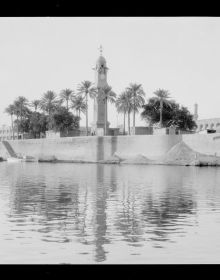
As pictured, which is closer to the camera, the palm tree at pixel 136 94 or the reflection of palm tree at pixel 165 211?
the reflection of palm tree at pixel 165 211

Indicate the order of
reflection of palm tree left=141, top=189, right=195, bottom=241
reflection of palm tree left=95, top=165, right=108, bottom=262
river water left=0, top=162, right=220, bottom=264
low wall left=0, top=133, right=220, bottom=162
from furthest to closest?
1. low wall left=0, top=133, right=220, bottom=162
2. reflection of palm tree left=141, top=189, right=195, bottom=241
3. reflection of palm tree left=95, top=165, right=108, bottom=262
4. river water left=0, top=162, right=220, bottom=264

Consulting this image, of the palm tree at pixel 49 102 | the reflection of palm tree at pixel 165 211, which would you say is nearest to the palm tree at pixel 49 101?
the palm tree at pixel 49 102

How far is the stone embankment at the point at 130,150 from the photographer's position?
5962cm

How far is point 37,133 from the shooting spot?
101938mm

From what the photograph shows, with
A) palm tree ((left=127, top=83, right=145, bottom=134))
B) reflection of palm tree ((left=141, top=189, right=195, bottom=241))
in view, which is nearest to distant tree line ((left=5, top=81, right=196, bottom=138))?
palm tree ((left=127, top=83, right=145, bottom=134))

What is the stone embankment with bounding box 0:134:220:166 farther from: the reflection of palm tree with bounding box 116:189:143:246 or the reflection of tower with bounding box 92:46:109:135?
the reflection of palm tree with bounding box 116:189:143:246

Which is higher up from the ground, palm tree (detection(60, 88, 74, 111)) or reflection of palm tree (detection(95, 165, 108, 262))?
palm tree (detection(60, 88, 74, 111))

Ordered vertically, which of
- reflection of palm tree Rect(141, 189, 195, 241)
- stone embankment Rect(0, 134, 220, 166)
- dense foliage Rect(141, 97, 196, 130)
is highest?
dense foliage Rect(141, 97, 196, 130)

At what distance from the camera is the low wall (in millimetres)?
59938

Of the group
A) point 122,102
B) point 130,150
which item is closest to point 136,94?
point 122,102

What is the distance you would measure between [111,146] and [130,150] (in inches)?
143

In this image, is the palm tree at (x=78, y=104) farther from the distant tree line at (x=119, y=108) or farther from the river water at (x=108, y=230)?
the river water at (x=108, y=230)

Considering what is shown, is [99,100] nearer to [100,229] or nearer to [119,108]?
[119,108]
